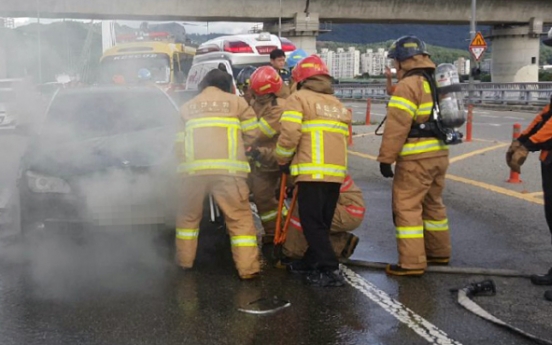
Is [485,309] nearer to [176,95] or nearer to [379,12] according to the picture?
[176,95]

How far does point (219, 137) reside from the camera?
5199 millimetres

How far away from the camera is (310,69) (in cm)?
515

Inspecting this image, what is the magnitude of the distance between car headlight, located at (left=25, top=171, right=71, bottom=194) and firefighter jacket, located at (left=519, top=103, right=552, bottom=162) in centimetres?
353

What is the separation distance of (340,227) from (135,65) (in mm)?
13014

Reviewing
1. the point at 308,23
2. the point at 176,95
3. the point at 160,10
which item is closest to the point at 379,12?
the point at 308,23

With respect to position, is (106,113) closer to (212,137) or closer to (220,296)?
(212,137)

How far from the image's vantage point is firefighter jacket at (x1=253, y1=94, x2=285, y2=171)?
565 cm

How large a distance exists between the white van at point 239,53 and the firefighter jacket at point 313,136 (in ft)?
29.4

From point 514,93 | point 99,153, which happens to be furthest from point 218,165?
point 514,93

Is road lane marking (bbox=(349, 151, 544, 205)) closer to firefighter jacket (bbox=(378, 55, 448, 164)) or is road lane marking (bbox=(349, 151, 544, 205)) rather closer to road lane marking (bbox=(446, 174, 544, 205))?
road lane marking (bbox=(446, 174, 544, 205))

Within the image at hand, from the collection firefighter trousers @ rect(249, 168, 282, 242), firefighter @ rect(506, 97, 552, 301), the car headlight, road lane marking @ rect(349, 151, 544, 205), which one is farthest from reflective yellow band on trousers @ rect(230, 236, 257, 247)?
road lane marking @ rect(349, 151, 544, 205)

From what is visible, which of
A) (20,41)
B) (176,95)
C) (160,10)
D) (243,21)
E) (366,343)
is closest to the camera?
(366,343)

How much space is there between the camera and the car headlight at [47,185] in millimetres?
5430

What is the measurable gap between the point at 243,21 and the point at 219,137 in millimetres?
34021
